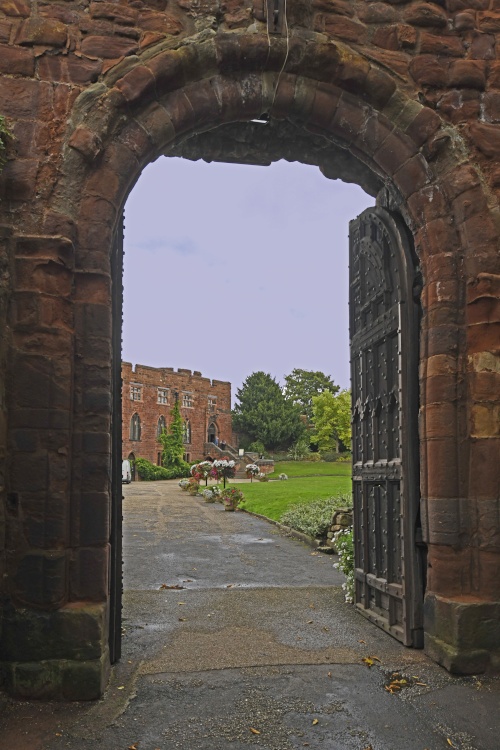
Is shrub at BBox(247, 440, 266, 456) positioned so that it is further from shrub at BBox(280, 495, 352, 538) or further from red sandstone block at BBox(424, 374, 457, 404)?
red sandstone block at BBox(424, 374, 457, 404)

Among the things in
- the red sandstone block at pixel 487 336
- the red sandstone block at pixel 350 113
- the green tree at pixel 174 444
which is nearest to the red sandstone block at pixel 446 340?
the red sandstone block at pixel 487 336

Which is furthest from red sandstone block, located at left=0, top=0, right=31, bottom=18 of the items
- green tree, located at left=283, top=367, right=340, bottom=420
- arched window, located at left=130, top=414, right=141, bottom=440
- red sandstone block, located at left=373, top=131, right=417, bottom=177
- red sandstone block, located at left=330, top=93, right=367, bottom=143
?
green tree, located at left=283, top=367, right=340, bottom=420

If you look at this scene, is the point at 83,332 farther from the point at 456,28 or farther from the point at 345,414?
the point at 345,414

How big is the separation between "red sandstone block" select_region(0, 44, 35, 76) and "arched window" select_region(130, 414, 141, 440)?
4218 centimetres

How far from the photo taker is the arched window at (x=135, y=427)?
45.9 m

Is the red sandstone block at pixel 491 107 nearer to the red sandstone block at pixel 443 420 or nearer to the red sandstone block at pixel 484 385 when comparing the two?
the red sandstone block at pixel 484 385

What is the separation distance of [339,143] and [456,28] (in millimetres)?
1198

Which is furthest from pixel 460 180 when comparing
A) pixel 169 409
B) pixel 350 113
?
pixel 169 409

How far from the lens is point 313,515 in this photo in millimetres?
12797

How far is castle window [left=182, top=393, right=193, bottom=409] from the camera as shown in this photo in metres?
50.3

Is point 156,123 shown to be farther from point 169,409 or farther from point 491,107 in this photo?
point 169,409

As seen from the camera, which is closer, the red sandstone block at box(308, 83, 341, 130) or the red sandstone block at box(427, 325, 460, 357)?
the red sandstone block at box(427, 325, 460, 357)

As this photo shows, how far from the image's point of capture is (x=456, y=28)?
16.5 ft

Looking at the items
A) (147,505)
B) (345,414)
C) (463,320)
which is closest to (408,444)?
(463,320)
